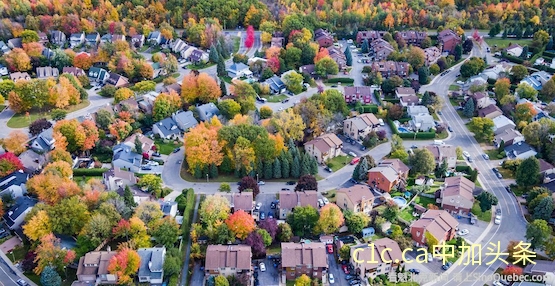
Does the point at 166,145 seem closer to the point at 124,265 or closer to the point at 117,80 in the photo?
the point at 117,80

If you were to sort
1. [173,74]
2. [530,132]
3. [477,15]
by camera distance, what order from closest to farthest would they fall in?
1. [530,132]
2. [173,74]
3. [477,15]

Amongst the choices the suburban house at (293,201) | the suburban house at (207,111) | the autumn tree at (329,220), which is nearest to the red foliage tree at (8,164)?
the suburban house at (207,111)

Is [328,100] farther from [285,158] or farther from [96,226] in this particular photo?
[96,226]

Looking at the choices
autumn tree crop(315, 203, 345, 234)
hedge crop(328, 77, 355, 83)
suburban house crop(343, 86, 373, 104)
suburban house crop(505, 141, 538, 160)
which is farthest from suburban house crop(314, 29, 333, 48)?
autumn tree crop(315, 203, 345, 234)

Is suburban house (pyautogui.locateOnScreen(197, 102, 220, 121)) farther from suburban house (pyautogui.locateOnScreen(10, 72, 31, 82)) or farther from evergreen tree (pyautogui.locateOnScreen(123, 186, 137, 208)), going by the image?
suburban house (pyautogui.locateOnScreen(10, 72, 31, 82))

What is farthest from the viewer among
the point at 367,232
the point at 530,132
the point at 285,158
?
the point at 530,132

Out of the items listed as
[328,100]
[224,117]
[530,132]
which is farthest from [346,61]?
[530,132]

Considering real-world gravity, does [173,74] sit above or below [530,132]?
below
